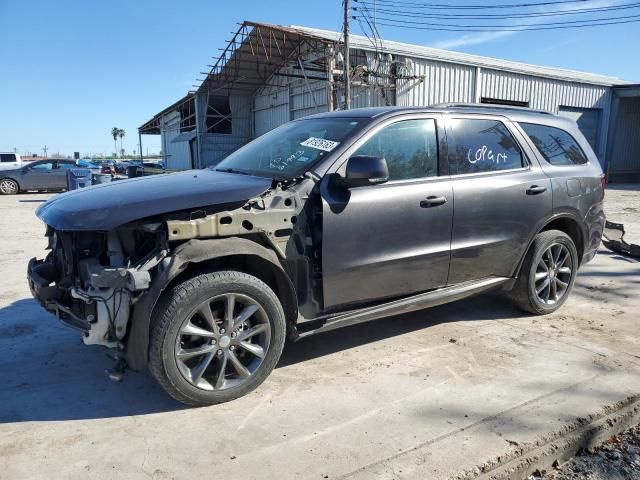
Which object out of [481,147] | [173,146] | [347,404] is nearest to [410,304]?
[347,404]

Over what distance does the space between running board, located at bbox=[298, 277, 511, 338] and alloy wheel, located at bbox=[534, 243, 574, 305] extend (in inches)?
17.5

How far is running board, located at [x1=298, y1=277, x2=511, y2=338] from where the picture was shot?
3338mm

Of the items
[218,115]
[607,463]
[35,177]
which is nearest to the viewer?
[607,463]

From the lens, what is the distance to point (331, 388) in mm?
3230

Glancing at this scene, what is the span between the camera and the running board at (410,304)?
11.0 ft

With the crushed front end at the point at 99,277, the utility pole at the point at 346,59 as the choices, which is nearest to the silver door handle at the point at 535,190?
the crushed front end at the point at 99,277

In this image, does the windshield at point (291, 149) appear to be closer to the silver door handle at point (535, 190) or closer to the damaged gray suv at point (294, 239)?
the damaged gray suv at point (294, 239)

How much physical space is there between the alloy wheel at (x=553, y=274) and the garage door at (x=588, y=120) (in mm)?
21676

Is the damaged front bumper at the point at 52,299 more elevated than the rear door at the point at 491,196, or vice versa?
the rear door at the point at 491,196

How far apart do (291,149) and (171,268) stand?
1462 mm

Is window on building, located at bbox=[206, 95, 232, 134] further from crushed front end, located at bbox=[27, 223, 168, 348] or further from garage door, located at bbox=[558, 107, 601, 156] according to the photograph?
crushed front end, located at bbox=[27, 223, 168, 348]

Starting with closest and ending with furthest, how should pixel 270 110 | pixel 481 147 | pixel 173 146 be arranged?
pixel 481 147 → pixel 270 110 → pixel 173 146

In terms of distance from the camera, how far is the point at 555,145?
4.62 metres

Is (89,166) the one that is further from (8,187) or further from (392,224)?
(392,224)
